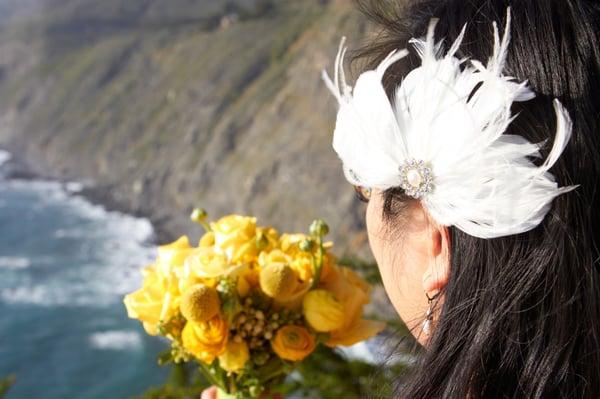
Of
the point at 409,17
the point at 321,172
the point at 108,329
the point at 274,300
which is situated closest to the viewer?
the point at 409,17

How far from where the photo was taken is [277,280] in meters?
1.37

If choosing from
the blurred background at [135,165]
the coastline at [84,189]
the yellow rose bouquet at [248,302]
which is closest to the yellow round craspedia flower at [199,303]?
the yellow rose bouquet at [248,302]

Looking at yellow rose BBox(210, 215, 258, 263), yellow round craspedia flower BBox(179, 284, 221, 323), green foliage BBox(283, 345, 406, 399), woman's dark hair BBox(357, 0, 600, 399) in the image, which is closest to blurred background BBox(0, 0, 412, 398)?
green foliage BBox(283, 345, 406, 399)

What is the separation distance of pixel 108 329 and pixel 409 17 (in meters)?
20.7

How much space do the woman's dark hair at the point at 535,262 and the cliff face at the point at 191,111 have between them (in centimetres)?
1667

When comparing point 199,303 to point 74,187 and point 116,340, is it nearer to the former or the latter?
point 116,340

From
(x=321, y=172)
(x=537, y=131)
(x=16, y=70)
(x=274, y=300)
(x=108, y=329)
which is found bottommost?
(x=16, y=70)

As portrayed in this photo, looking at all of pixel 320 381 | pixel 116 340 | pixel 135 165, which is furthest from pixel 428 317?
pixel 135 165

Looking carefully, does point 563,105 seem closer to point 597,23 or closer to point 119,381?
point 597,23

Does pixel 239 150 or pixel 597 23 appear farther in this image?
pixel 239 150

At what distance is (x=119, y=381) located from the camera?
57.0 feet

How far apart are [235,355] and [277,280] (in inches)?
8.2

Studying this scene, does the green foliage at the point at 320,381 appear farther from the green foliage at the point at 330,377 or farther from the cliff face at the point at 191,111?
the cliff face at the point at 191,111

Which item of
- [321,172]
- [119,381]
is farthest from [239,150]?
[119,381]
